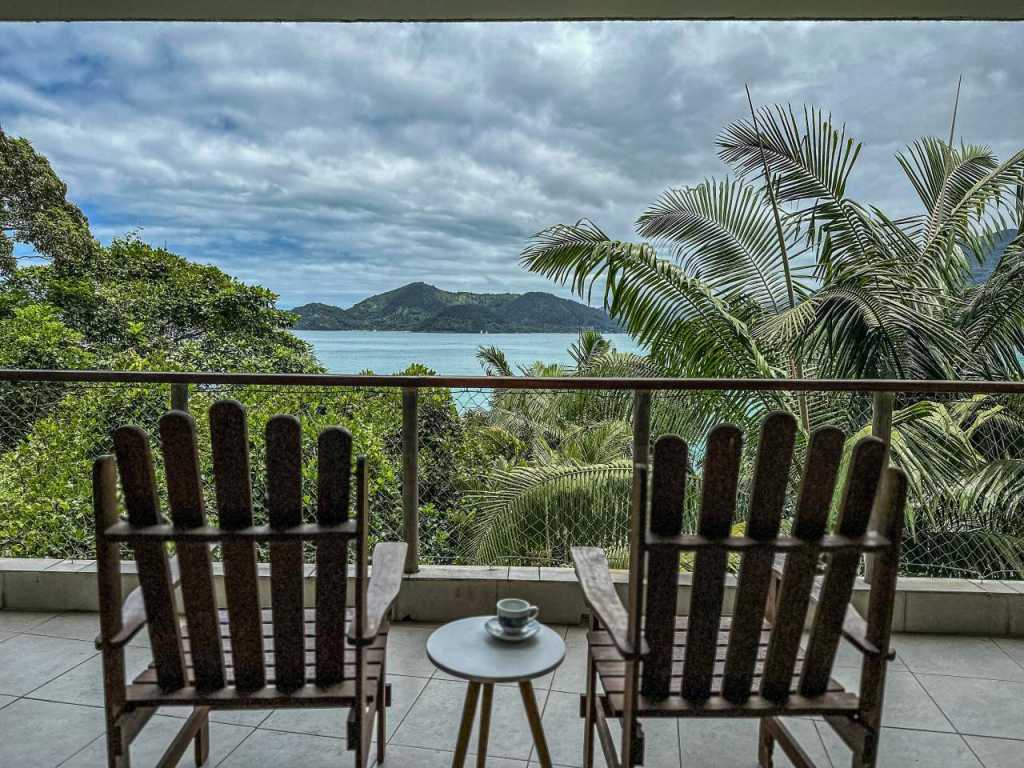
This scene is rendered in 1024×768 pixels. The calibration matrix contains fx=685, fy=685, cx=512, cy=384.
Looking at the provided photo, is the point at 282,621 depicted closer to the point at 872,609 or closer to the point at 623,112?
the point at 872,609

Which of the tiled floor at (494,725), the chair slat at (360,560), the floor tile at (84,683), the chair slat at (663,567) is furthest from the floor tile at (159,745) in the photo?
the chair slat at (663,567)

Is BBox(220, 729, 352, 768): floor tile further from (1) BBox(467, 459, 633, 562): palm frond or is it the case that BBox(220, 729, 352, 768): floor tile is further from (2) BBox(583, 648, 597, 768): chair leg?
(1) BBox(467, 459, 633, 562): palm frond

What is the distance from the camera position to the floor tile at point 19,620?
289cm

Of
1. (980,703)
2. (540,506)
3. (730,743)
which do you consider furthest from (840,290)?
(730,743)

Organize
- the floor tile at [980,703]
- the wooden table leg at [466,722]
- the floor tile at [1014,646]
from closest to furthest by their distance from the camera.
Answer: the wooden table leg at [466,722]
the floor tile at [980,703]
the floor tile at [1014,646]

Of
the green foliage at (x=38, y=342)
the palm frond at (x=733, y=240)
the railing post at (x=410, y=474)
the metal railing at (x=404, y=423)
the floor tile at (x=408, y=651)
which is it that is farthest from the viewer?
the green foliage at (x=38, y=342)

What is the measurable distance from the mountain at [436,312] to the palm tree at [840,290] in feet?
43.2

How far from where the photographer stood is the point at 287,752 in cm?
208

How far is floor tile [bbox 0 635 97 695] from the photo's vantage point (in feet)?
8.05

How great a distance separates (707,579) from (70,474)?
576 centimetres

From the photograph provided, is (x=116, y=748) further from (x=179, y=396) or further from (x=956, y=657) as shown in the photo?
(x=956, y=657)

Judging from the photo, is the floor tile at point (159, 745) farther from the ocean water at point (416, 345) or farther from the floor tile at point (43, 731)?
the ocean water at point (416, 345)

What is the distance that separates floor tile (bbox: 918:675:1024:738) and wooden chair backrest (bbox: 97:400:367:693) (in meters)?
2.07

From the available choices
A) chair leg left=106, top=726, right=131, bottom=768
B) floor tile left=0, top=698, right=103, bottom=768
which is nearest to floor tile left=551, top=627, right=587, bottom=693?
chair leg left=106, top=726, right=131, bottom=768
